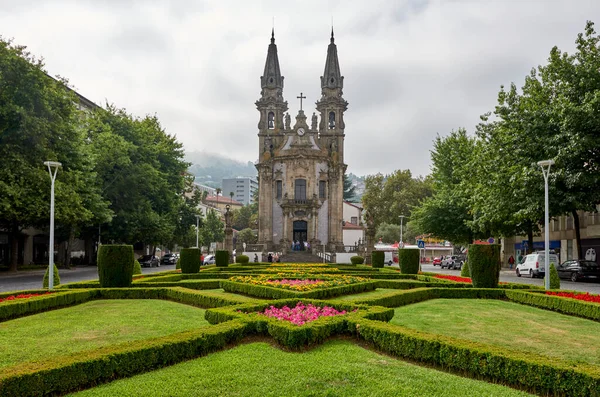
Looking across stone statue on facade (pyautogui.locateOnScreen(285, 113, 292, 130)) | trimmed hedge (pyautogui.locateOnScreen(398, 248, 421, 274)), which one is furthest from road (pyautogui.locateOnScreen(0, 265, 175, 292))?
stone statue on facade (pyautogui.locateOnScreen(285, 113, 292, 130))

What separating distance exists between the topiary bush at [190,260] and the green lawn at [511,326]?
1404cm

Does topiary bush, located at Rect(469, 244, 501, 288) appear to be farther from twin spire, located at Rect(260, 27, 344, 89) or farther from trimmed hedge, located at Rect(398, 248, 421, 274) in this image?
twin spire, located at Rect(260, 27, 344, 89)

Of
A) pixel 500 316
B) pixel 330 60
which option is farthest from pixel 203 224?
pixel 500 316

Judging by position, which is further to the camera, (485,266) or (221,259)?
(221,259)

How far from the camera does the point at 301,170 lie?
186 ft

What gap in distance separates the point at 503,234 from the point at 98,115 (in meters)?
35.7

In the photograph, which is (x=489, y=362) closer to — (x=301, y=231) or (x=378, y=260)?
(x=378, y=260)

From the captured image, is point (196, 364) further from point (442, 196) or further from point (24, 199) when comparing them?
point (442, 196)

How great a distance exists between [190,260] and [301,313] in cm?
1623

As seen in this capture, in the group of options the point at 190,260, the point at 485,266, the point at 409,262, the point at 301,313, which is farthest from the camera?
the point at 190,260

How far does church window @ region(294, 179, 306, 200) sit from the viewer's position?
57094mm

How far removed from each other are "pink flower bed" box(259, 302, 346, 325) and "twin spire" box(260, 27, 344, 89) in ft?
166

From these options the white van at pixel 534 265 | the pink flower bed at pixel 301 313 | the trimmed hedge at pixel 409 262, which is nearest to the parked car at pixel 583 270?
the white van at pixel 534 265

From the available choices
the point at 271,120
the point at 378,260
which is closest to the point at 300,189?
the point at 271,120
